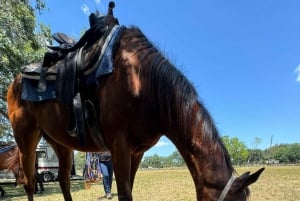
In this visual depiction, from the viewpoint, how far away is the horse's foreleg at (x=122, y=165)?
2.61 m

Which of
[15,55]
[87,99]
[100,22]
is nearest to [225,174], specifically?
[87,99]

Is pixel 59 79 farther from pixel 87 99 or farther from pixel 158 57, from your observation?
pixel 158 57

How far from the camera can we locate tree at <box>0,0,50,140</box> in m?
11.6

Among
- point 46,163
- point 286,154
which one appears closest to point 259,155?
point 286,154

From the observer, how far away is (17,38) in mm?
12297

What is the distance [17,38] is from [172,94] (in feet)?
36.7

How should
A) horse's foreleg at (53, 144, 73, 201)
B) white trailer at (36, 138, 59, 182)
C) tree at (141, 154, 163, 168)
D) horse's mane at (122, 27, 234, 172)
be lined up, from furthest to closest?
tree at (141, 154, 163, 168) → white trailer at (36, 138, 59, 182) → horse's foreleg at (53, 144, 73, 201) → horse's mane at (122, 27, 234, 172)

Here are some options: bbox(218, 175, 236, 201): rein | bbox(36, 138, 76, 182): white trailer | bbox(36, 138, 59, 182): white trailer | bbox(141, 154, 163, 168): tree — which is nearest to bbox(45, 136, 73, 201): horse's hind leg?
bbox(218, 175, 236, 201): rein

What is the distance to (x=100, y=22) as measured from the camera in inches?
130

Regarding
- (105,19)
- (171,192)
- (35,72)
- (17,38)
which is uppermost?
(17,38)

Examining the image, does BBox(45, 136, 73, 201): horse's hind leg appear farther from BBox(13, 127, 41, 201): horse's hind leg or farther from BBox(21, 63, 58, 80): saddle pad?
BBox(21, 63, 58, 80): saddle pad

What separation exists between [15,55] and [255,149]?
114514 mm

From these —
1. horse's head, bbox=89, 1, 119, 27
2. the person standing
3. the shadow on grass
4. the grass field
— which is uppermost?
horse's head, bbox=89, 1, 119, 27

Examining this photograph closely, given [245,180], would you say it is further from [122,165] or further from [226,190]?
[122,165]
